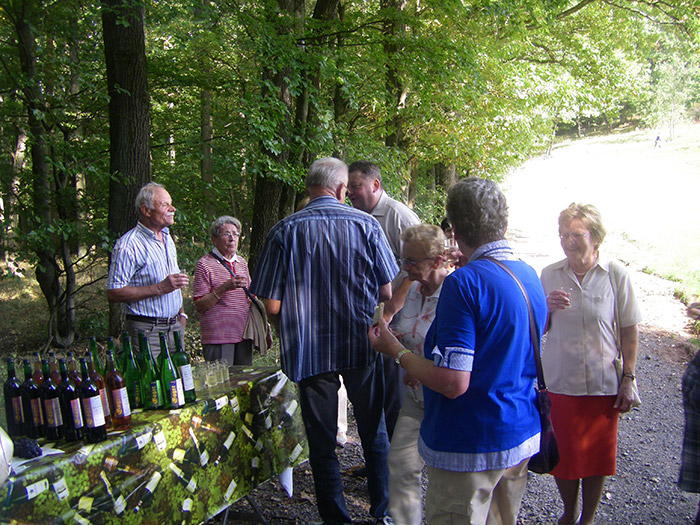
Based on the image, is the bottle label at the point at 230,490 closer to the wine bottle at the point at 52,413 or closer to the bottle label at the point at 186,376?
the bottle label at the point at 186,376

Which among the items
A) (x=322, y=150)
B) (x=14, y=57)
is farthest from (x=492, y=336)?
(x=14, y=57)

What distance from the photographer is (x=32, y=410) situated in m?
2.52

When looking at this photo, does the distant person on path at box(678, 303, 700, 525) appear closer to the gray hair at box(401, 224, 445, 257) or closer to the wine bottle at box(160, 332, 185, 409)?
the gray hair at box(401, 224, 445, 257)

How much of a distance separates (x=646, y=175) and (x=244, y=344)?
41.3m

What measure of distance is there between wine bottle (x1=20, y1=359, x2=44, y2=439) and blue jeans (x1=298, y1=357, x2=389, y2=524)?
1.27 metres

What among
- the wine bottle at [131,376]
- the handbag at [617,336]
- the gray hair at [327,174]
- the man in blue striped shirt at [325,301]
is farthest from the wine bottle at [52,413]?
the handbag at [617,336]

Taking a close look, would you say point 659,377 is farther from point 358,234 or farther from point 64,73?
point 64,73

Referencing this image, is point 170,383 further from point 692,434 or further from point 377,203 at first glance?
point 692,434

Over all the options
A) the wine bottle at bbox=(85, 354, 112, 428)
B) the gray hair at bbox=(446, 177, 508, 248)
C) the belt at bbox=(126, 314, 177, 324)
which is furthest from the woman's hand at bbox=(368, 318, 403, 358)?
the belt at bbox=(126, 314, 177, 324)

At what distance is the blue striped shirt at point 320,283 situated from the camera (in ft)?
10.1

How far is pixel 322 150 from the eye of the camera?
8367 mm

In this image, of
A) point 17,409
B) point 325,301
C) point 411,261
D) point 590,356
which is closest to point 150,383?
point 17,409

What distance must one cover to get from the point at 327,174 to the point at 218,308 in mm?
1673

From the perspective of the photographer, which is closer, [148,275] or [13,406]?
[13,406]
